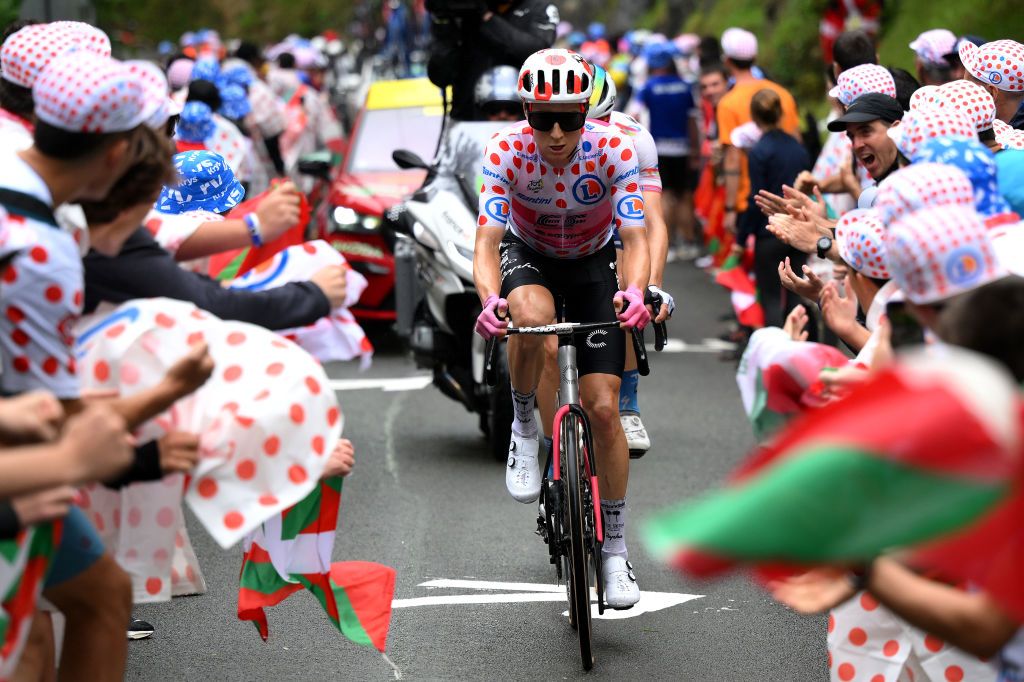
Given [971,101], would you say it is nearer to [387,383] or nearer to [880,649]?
[880,649]

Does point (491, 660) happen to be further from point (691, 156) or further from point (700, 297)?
point (691, 156)

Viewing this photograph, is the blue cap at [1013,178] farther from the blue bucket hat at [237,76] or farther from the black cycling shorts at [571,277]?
the blue bucket hat at [237,76]

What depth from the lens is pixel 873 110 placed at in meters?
7.38

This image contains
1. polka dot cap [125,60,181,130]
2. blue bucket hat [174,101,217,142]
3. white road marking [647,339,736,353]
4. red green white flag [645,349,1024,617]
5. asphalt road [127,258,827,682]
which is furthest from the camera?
white road marking [647,339,736,353]

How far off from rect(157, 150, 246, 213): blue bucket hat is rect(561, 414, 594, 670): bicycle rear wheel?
1.69 m

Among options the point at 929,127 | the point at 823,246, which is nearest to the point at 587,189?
the point at 823,246

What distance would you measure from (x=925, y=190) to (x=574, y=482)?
2.31m

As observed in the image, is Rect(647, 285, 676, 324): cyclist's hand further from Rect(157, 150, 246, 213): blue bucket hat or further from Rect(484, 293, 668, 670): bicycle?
Rect(157, 150, 246, 213): blue bucket hat

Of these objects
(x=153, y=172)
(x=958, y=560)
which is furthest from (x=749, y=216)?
(x=958, y=560)

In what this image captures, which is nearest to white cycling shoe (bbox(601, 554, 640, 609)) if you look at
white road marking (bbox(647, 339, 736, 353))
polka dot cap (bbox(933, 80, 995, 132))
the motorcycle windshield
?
polka dot cap (bbox(933, 80, 995, 132))

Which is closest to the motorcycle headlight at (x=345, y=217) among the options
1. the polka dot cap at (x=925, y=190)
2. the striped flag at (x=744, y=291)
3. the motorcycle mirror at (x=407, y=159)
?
the motorcycle mirror at (x=407, y=159)

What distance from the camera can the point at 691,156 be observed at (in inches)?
773

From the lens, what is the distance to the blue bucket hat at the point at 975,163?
449 centimetres

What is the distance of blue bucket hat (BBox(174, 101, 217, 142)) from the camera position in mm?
12133
